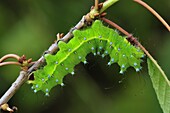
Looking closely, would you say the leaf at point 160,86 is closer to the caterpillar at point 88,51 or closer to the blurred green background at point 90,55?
the caterpillar at point 88,51

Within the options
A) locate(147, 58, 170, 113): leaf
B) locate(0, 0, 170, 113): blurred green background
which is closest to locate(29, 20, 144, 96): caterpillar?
locate(147, 58, 170, 113): leaf

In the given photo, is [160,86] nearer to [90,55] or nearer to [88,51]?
[88,51]

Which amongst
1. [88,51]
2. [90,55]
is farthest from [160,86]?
[90,55]

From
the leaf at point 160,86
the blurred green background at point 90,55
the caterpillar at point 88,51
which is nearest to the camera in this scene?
the leaf at point 160,86

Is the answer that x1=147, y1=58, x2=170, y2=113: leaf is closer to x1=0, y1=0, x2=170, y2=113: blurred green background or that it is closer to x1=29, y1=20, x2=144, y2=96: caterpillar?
x1=29, y1=20, x2=144, y2=96: caterpillar

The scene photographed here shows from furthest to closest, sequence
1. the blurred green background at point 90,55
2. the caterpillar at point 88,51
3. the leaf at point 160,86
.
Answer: the blurred green background at point 90,55 → the caterpillar at point 88,51 → the leaf at point 160,86

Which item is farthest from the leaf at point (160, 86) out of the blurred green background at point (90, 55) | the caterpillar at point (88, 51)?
the blurred green background at point (90, 55)
